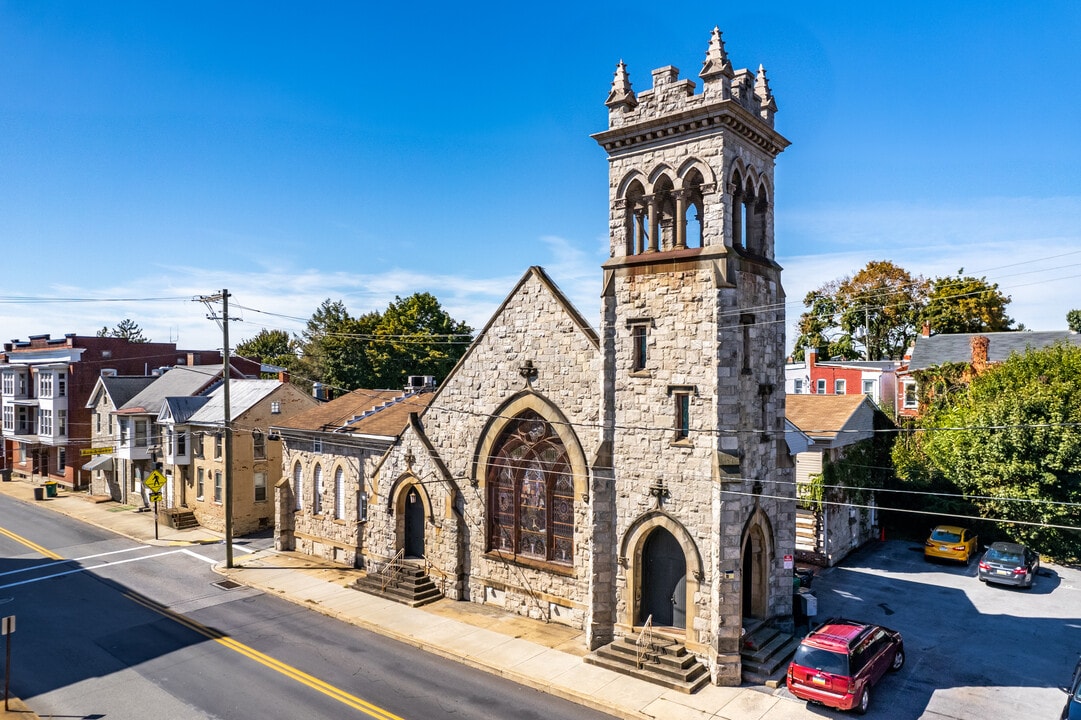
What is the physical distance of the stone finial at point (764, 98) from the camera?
19422 mm

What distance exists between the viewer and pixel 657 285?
736 inches

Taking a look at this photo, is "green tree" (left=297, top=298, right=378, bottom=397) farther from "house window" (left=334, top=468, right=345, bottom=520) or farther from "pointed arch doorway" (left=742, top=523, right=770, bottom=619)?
"pointed arch doorway" (left=742, top=523, right=770, bottom=619)

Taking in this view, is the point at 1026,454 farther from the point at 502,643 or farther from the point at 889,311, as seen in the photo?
the point at 889,311

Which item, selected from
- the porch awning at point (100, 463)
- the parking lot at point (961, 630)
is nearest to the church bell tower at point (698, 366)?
the parking lot at point (961, 630)

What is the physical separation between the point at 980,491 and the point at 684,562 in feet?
56.6

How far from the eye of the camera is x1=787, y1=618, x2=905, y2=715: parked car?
596 inches

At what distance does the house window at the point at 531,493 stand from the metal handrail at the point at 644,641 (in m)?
3.53

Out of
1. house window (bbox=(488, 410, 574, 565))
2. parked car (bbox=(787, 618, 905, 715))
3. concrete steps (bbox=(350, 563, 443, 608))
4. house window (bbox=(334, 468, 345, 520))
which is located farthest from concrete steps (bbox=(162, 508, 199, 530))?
parked car (bbox=(787, 618, 905, 715))

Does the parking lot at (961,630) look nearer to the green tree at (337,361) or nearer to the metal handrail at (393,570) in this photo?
the metal handrail at (393,570)

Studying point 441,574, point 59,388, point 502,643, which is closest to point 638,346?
point 502,643

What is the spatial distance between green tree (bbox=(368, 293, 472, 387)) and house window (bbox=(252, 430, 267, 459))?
25.2 meters

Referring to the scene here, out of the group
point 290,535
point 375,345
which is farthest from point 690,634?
point 375,345

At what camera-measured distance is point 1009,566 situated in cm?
2419

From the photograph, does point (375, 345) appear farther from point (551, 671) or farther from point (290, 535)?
point (551, 671)
